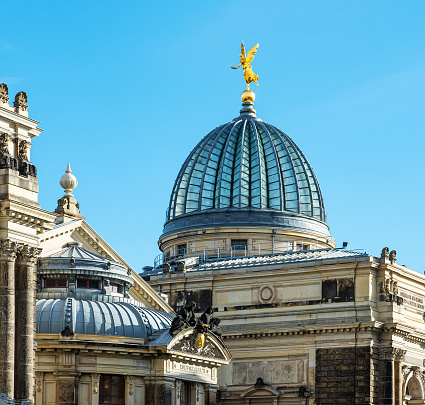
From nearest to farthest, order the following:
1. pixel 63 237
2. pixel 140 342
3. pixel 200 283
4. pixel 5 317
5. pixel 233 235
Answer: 1. pixel 5 317
2. pixel 140 342
3. pixel 63 237
4. pixel 200 283
5. pixel 233 235

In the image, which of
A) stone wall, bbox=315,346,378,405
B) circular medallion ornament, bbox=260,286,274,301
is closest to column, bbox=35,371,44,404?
stone wall, bbox=315,346,378,405

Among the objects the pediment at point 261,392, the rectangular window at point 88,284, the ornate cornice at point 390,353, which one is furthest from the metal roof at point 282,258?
the rectangular window at point 88,284

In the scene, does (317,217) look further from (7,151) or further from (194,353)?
(7,151)

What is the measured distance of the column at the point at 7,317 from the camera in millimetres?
54969

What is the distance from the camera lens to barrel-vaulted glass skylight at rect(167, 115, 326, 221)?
108125 mm

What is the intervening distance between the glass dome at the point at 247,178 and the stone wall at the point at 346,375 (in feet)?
65.6

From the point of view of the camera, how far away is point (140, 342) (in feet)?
242

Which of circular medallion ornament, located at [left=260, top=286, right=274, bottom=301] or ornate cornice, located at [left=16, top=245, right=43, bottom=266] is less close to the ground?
circular medallion ornament, located at [left=260, top=286, right=274, bottom=301]

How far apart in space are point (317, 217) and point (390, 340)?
72.7ft

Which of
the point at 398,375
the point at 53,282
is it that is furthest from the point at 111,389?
the point at 398,375

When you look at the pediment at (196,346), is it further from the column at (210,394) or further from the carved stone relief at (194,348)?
the column at (210,394)

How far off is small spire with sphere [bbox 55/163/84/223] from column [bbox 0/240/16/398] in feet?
95.0

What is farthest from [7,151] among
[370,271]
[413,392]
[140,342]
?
[413,392]

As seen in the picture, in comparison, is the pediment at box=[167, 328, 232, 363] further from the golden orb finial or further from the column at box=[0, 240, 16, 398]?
the golden orb finial
